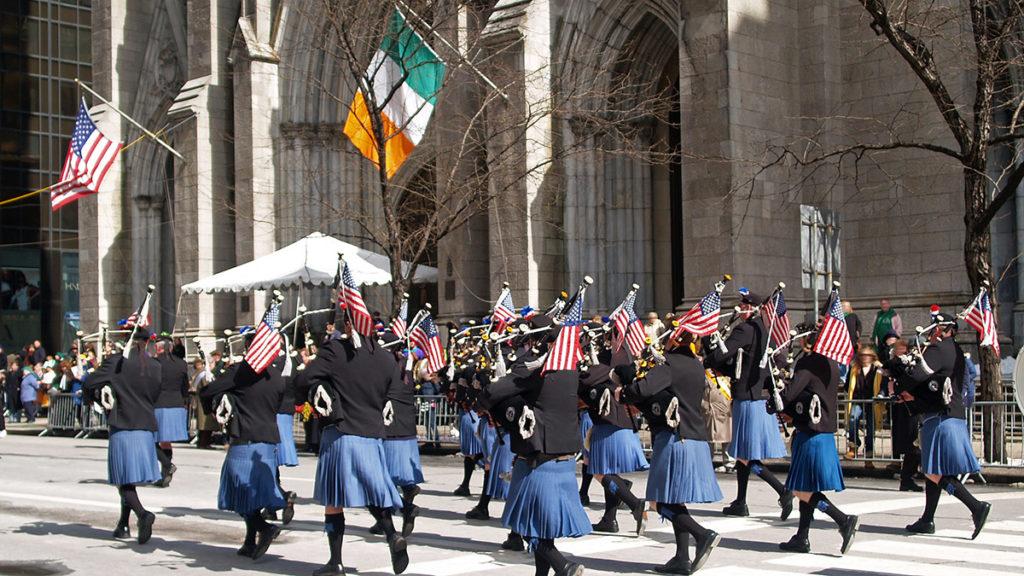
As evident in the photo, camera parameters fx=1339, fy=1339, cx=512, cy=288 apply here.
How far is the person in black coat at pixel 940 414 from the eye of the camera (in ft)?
38.3

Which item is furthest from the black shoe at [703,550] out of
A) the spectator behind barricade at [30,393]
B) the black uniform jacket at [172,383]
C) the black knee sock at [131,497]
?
the spectator behind barricade at [30,393]

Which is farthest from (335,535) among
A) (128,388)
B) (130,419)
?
(128,388)

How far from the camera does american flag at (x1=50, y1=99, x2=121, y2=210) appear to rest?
98.0 ft

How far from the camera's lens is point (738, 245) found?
2083 centimetres

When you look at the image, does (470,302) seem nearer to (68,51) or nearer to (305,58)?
(305,58)

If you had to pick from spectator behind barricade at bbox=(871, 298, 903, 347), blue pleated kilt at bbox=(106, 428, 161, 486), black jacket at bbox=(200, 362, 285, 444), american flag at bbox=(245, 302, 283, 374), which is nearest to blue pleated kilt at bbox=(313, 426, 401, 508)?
black jacket at bbox=(200, 362, 285, 444)

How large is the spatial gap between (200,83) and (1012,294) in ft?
67.8

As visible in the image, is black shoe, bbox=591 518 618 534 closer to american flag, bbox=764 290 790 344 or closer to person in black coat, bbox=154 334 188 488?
american flag, bbox=764 290 790 344

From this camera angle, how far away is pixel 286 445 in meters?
15.3

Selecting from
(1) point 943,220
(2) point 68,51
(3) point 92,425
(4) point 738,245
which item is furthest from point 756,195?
(2) point 68,51

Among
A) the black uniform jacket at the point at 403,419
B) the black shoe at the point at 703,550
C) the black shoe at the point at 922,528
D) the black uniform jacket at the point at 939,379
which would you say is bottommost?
the black shoe at the point at 922,528

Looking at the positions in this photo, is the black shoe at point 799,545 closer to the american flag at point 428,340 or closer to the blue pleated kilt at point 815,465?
the blue pleated kilt at point 815,465

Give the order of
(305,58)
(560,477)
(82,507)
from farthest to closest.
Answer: (305,58) → (82,507) → (560,477)

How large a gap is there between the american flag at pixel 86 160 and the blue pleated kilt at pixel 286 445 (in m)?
16.0
